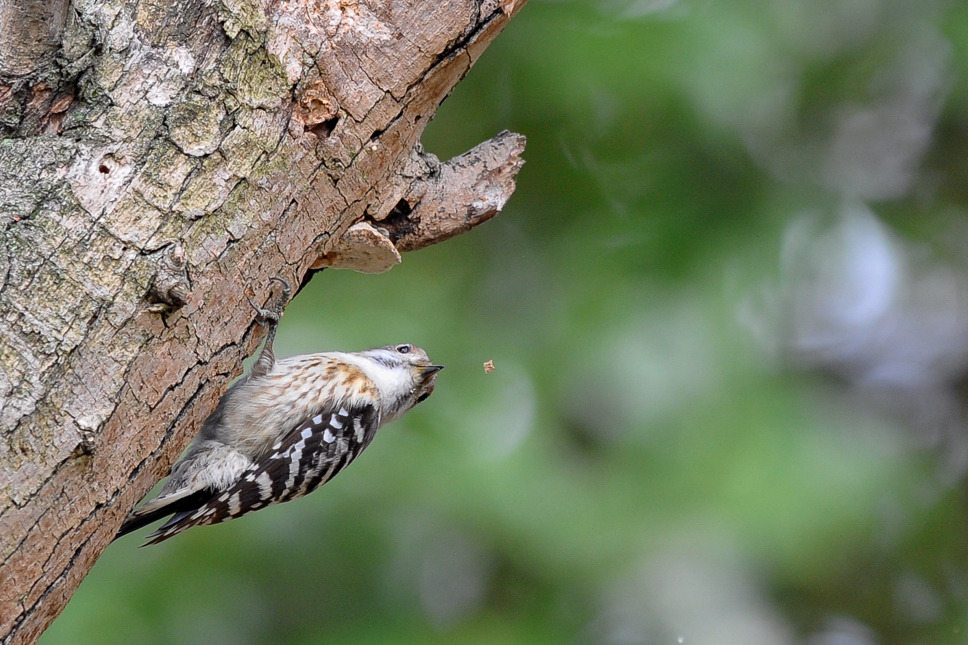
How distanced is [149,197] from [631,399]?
10.9ft

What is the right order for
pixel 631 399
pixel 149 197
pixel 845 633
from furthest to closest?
pixel 845 633 → pixel 631 399 → pixel 149 197

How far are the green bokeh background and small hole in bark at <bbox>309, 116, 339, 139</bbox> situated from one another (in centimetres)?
266

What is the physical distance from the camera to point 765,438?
483 cm

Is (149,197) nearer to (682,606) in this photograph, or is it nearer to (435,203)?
(435,203)

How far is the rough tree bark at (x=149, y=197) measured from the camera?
1987 mm

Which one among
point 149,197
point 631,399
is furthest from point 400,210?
point 631,399

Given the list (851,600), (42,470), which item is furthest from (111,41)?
(851,600)

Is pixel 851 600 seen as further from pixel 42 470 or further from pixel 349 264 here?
pixel 42 470

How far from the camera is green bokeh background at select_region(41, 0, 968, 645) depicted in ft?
15.7

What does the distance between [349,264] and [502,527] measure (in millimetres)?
2264

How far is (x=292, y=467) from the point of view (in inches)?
154

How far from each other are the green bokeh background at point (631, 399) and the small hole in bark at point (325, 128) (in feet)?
8.74

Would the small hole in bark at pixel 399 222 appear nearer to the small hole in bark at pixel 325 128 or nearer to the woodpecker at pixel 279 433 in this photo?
the small hole in bark at pixel 325 128

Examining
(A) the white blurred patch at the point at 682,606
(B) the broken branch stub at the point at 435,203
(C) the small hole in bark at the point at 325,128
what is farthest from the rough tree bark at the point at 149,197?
(A) the white blurred patch at the point at 682,606
